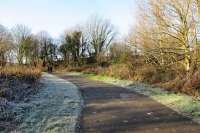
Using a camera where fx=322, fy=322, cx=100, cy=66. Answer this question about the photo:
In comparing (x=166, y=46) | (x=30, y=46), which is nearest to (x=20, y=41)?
(x=30, y=46)

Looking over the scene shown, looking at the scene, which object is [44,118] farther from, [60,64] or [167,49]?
[60,64]

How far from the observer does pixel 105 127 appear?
9711mm

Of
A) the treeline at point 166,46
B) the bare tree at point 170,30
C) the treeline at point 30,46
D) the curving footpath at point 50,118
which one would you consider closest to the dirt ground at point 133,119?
the curving footpath at point 50,118

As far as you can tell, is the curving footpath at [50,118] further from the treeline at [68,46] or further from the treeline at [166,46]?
the treeline at [68,46]

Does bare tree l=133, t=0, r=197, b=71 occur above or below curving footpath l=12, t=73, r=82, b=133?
above

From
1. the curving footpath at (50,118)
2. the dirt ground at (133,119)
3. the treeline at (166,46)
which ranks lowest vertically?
the dirt ground at (133,119)

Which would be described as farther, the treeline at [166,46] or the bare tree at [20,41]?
the bare tree at [20,41]

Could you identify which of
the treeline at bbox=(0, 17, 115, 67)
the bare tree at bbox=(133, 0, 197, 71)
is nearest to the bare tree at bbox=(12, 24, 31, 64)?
the treeline at bbox=(0, 17, 115, 67)

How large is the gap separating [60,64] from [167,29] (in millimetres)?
53483

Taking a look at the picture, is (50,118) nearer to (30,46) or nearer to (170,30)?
(170,30)

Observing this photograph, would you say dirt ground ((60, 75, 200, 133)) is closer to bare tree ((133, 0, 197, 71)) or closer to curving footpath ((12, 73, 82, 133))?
curving footpath ((12, 73, 82, 133))

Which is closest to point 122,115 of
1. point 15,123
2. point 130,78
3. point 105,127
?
point 105,127

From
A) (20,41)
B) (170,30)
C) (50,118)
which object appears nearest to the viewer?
(50,118)

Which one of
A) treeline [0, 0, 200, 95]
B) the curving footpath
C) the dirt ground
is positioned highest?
treeline [0, 0, 200, 95]
